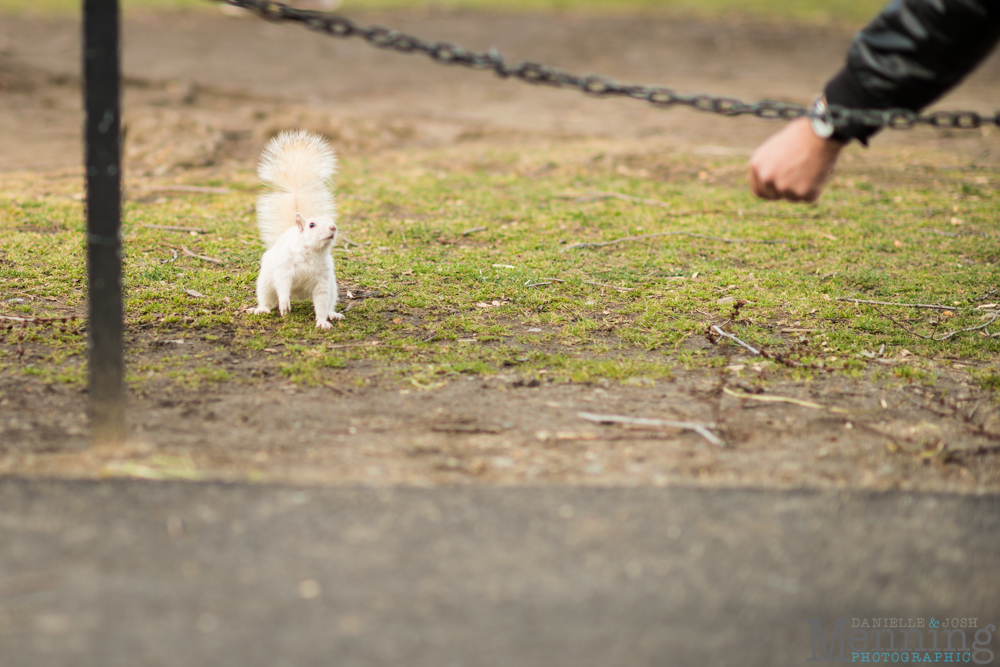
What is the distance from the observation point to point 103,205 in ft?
7.41

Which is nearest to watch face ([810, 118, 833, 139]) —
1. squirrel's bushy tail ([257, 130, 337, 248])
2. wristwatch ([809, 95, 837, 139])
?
wristwatch ([809, 95, 837, 139])

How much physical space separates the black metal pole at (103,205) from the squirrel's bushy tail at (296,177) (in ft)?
6.61

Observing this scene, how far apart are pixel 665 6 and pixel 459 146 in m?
13.8

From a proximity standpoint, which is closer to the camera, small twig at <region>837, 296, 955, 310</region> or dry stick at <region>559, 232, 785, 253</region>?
small twig at <region>837, 296, 955, 310</region>

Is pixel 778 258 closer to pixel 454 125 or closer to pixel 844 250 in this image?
pixel 844 250

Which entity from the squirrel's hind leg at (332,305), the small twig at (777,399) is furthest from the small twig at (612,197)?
the small twig at (777,399)

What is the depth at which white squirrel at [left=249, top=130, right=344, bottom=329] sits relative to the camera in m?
4.03

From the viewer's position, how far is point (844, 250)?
5566 millimetres

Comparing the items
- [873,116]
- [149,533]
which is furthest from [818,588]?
[149,533]

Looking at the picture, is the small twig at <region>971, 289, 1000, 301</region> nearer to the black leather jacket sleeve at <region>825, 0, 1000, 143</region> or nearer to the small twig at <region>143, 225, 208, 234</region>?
the black leather jacket sleeve at <region>825, 0, 1000, 143</region>

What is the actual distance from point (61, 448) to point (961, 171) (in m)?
8.07

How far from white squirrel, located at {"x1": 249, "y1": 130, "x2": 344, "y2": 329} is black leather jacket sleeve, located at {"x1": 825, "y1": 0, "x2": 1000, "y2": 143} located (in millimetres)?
2619

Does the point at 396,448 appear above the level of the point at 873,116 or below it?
below

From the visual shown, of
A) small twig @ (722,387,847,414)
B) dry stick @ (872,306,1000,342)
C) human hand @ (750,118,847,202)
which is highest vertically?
human hand @ (750,118,847,202)
